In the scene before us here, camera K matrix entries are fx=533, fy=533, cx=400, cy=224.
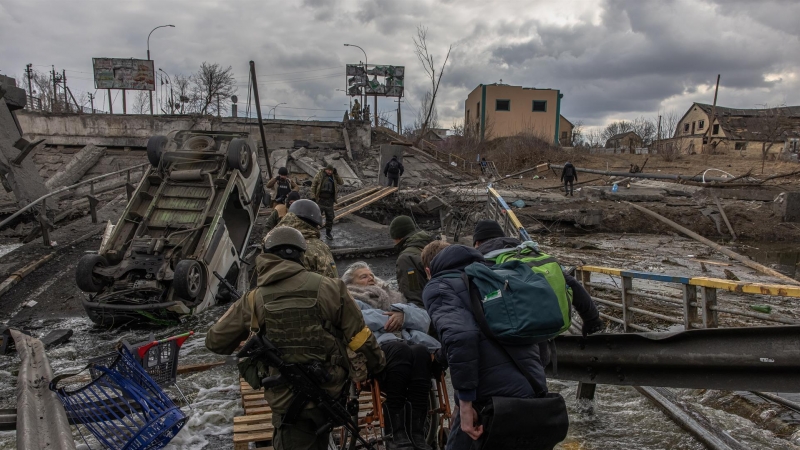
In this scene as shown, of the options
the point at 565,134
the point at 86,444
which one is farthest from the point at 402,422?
the point at 565,134

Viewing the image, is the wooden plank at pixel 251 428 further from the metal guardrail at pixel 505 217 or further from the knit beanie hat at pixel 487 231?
the metal guardrail at pixel 505 217

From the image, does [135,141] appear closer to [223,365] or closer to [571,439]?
[223,365]

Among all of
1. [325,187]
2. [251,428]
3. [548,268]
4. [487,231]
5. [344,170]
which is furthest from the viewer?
[344,170]

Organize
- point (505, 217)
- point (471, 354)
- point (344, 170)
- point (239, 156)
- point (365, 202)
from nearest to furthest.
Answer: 1. point (471, 354)
2. point (505, 217)
3. point (239, 156)
4. point (365, 202)
5. point (344, 170)

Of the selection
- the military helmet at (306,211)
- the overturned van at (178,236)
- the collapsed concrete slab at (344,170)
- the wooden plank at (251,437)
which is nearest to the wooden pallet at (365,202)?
the overturned van at (178,236)

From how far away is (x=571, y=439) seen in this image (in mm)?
3938

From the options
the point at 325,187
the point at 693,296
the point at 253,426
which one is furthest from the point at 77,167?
the point at 693,296

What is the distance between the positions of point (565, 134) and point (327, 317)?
57114 millimetres

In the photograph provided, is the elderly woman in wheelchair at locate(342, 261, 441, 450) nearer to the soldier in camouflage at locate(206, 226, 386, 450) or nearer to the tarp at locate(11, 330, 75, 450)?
the soldier in camouflage at locate(206, 226, 386, 450)

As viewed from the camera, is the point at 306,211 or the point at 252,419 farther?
the point at 306,211

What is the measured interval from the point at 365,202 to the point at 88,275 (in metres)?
8.03

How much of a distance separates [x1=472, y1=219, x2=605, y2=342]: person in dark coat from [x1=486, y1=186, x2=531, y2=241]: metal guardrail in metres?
2.98

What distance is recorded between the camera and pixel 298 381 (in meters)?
2.90

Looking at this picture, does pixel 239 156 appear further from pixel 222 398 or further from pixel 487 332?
pixel 487 332
